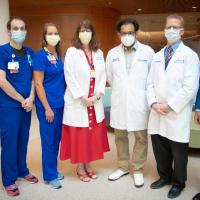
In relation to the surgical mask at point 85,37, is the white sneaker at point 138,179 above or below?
below

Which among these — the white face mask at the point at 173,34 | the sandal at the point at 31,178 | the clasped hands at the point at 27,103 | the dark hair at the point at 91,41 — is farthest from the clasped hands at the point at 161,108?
the sandal at the point at 31,178

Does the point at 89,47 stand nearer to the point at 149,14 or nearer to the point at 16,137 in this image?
the point at 16,137

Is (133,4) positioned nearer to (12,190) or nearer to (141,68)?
(141,68)

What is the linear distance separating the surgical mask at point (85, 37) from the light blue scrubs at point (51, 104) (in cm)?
35

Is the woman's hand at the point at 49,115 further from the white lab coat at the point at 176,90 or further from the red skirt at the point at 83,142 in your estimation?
the white lab coat at the point at 176,90

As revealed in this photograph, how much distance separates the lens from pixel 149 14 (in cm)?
1176

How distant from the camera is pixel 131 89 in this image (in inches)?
133

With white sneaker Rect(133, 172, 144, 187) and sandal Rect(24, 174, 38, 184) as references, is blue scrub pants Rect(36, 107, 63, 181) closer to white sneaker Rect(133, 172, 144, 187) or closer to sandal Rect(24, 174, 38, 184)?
sandal Rect(24, 174, 38, 184)

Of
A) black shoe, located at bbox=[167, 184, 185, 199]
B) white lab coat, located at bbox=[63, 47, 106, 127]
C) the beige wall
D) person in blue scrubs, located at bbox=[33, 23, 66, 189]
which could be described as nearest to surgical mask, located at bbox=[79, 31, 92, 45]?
white lab coat, located at bbox=[63, 47, 106, 127]

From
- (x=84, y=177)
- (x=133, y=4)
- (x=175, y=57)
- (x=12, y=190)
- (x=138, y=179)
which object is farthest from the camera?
(x=133, y=4)

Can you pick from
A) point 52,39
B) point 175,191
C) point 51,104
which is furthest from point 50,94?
point 175,191

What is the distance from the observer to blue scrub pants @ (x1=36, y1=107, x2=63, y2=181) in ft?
11.1

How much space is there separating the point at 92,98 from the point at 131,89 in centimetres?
45

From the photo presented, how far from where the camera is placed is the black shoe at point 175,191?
3.19m
